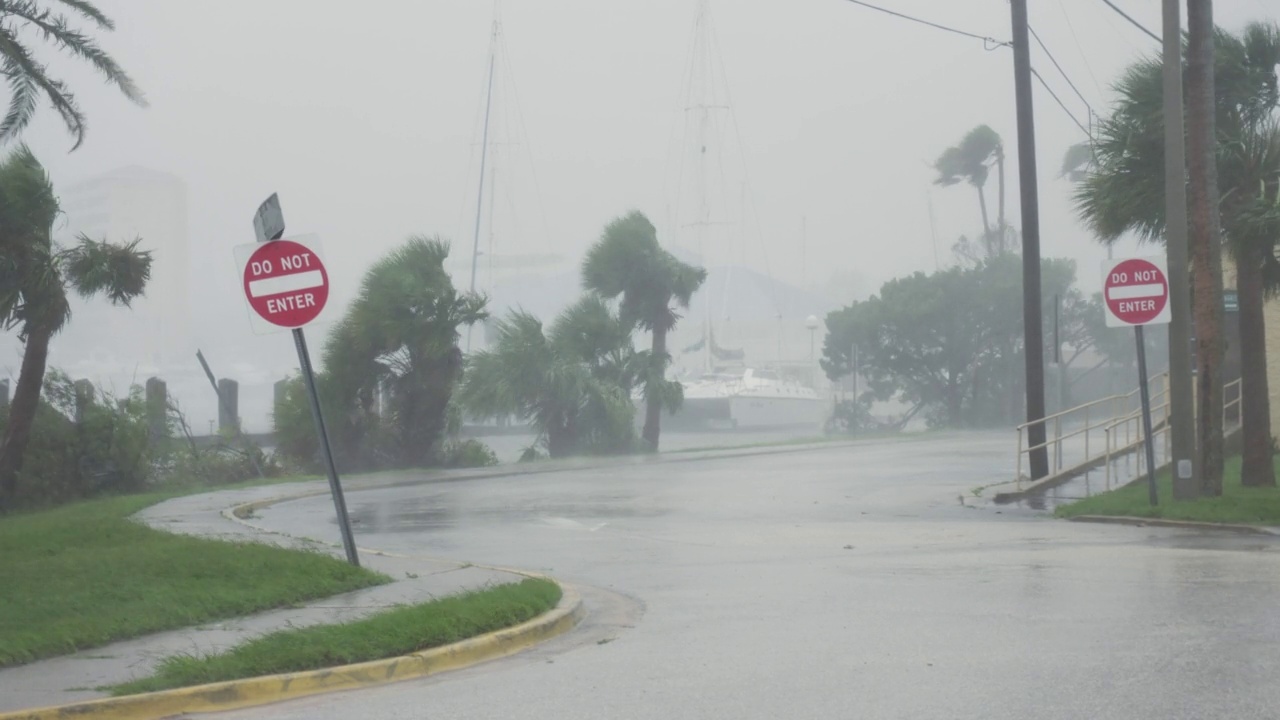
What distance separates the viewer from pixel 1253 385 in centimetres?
1897

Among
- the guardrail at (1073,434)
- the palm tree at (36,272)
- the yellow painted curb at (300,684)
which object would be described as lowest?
the yellow painted curb at (300,684)

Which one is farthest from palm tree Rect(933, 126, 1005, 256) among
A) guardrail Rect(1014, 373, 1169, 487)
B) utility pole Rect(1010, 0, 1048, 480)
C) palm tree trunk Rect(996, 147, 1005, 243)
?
utility pole Rect(1010, 0, 1048, 480)

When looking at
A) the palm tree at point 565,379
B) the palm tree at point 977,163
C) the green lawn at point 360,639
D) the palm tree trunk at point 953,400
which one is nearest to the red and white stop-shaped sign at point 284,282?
the green lawn at point 360,639

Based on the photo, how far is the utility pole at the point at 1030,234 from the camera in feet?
75.0

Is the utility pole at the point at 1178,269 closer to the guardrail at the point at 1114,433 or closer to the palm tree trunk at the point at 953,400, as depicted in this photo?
the guardrail at the point at 1114,433

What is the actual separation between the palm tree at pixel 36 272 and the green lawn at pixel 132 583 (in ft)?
27.8

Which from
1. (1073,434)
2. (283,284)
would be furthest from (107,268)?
(1073,434)

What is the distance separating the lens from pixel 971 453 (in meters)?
34.9

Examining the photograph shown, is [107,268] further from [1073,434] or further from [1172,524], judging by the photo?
[1172,524]

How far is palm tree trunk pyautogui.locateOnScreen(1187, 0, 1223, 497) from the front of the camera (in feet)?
56.9

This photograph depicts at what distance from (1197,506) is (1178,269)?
9.54ft

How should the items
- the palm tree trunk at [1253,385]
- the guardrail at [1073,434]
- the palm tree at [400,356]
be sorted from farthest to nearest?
the palm tree at [400,356], the guardrail at [1073,434], the palm tree trunk at [1253,385]

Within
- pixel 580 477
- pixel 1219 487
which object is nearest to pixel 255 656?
pixel 1219 487

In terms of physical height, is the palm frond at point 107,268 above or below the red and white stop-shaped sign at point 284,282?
above
